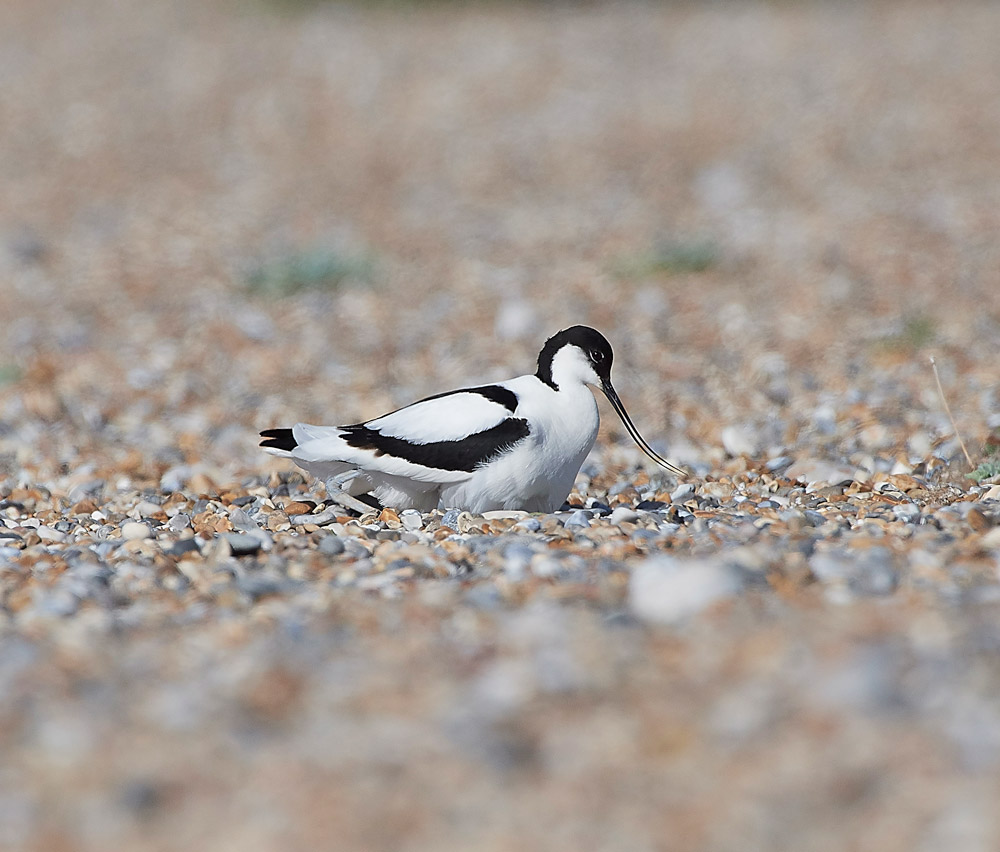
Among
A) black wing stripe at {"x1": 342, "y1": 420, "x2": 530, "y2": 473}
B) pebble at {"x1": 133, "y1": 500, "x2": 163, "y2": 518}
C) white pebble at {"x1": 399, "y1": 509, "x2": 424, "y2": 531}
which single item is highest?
black wing stripe at {"x1": 342, "y1": 420, "x2": 530, "y2": 473}

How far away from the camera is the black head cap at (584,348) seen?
4.56 meters

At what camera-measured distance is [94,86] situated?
13.9m

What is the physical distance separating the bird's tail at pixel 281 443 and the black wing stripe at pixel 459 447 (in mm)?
283

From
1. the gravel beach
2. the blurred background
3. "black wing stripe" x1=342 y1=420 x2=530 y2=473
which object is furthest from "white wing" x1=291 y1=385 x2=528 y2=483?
the blurred background

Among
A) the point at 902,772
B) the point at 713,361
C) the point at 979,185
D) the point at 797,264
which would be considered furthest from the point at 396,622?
the point at 979,185

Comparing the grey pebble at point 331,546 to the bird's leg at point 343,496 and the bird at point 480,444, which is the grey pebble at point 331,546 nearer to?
the bird at point 480,444

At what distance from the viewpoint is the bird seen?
14.0 feet

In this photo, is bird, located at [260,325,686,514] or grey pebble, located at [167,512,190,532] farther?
grey pebble, located at [167,512,190,532]

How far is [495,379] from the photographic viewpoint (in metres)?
6.85

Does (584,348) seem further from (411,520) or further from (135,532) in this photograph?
(135,532)

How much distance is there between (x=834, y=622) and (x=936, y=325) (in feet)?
15.0

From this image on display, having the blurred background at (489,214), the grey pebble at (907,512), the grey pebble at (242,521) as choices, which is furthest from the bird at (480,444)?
the blurred background at (489,214)

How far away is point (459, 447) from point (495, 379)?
102 inches

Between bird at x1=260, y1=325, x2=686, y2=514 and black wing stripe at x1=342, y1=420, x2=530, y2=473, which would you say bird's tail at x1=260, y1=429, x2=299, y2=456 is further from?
black wing stripe at x1=342, y1=420, x2=530, y2=473
